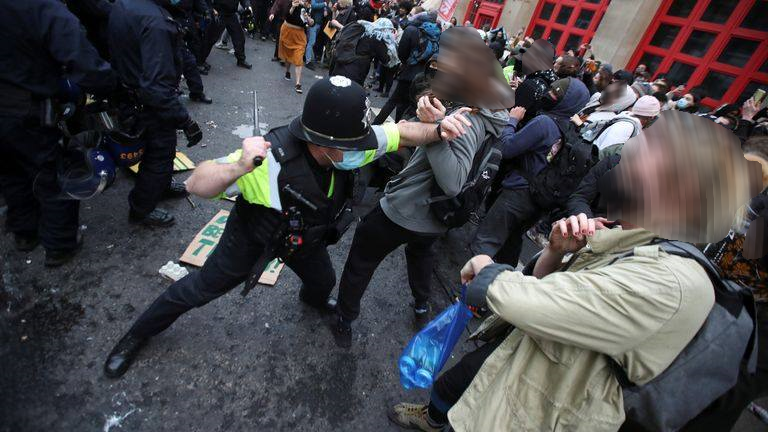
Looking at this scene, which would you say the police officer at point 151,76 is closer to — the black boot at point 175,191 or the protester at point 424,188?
the black boot at point 175,191

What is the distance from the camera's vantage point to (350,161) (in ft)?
6.00

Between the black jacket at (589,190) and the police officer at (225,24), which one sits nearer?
the black jacket at (589,190)

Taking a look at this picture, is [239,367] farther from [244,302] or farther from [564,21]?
[564,21]

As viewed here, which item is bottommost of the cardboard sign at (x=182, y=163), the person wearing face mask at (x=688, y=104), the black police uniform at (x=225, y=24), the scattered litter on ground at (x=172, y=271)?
the scattered litter on ground at (x=172, y=271)

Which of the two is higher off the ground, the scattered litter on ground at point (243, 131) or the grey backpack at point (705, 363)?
the grey backpack at point (705, 363)

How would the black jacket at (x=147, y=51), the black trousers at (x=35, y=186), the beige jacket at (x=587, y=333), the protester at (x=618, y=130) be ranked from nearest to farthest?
the beige jacket at (x=587, y=333)
the black trousers at (x=35, y=186)
the black jacket at (x=147, y=51)
the protester at (x=618, y=130)

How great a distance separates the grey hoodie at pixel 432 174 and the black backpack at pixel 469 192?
0.19 ft

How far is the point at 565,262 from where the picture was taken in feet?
5.11

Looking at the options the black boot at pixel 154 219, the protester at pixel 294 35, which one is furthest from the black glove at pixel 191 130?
the protester at pixel 294 35

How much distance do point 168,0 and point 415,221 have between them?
2.59 metres

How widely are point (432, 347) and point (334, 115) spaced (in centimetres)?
127

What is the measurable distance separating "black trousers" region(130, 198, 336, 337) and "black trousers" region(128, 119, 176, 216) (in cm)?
135

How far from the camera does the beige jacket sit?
99 cm

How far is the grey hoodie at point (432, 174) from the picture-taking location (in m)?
1.85
